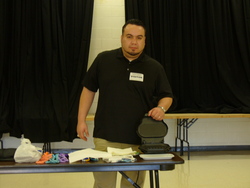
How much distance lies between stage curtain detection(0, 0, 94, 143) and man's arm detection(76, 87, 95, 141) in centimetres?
222

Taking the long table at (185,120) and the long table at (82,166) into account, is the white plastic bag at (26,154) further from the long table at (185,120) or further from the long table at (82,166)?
the long table at (185,120)

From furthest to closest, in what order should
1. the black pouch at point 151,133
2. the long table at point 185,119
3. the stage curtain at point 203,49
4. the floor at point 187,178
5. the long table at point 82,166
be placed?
the stage curtain at point 203,49 → the long table at point 185,119 → the floor at point 187,178 → the black pouch at point 151,133 → the long table at point 82,166

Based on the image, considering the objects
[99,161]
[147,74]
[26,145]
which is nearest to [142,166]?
[99,161]

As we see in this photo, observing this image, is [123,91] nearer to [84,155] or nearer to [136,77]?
[136,77]

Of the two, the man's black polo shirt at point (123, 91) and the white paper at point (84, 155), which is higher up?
the man's black polo shirt at point (123, 91)

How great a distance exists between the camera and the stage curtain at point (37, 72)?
4.33 meters

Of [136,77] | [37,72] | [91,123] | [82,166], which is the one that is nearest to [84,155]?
[82,166]

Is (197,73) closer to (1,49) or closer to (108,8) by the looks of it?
(108,8)

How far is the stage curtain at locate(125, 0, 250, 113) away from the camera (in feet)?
15.5

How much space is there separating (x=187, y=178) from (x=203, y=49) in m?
2.22

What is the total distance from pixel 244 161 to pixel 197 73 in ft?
4.91

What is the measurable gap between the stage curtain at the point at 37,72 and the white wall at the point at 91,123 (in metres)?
0.37

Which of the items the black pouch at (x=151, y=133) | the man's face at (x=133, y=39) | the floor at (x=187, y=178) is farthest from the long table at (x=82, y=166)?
the floor at (x=187, y=178)

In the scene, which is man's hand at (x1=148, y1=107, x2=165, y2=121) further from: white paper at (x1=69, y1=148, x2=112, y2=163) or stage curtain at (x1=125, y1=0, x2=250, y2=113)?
stage curtain at (x1=125, y1=0, x2=250, y2=113)
